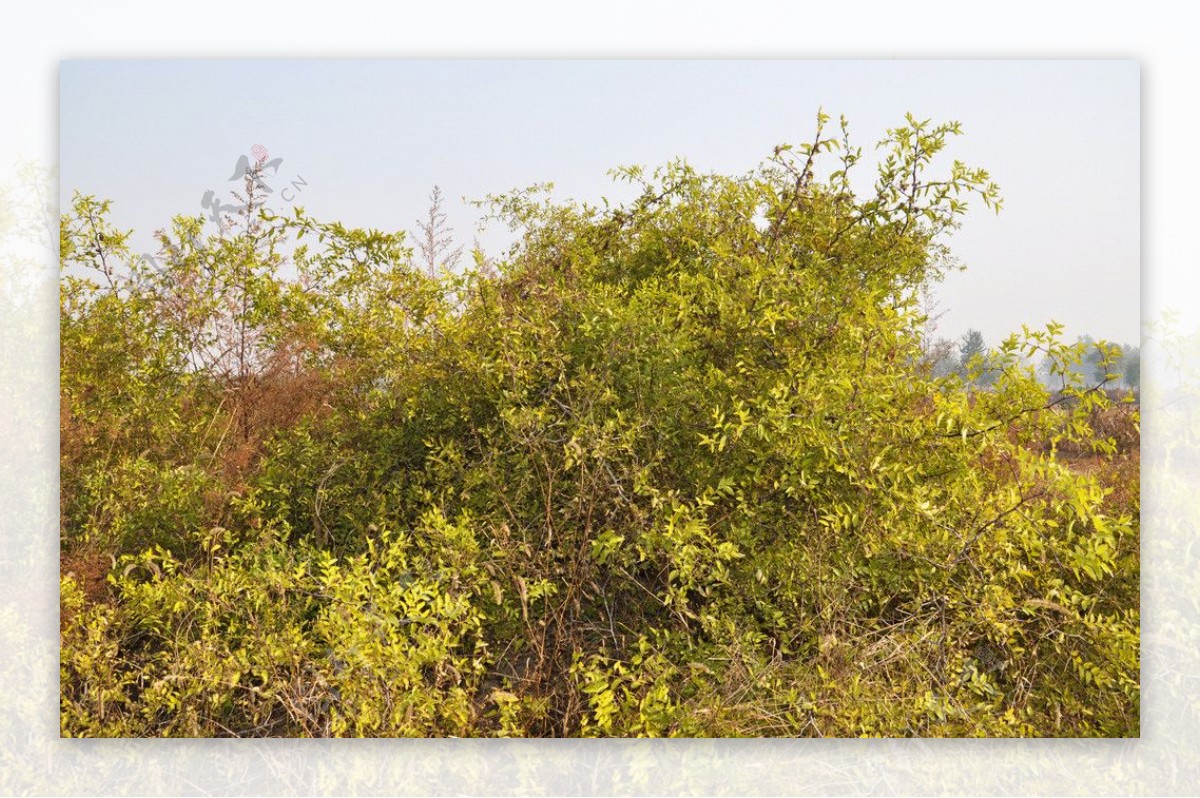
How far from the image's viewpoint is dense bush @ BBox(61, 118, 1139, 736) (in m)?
2.63

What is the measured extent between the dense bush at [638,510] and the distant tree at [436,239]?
7cm

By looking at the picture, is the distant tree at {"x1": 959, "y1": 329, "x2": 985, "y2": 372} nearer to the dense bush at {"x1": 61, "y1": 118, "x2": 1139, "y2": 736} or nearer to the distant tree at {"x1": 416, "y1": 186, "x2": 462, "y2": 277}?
the dense bush at {"x1": 61, "y1": 118, "x2": 1139, "y2": 736}

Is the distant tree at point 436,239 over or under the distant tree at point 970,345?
over

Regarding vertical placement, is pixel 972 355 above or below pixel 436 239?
below

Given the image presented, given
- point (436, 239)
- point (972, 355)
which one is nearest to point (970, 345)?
point (972, 355)

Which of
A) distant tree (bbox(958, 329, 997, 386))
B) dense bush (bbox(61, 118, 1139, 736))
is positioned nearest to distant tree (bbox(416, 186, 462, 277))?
dense bush (bbox(61, 118, 1139, 736))

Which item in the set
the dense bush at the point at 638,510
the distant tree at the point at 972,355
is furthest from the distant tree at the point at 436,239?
the distant tree at the point at 972,355

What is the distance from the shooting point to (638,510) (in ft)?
8.68

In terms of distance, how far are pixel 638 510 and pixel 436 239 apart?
1.09 meters

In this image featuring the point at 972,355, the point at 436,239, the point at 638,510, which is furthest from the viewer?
the point at 436,239

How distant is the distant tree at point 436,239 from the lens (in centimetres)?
287

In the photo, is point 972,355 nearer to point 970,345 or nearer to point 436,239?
point 970,345

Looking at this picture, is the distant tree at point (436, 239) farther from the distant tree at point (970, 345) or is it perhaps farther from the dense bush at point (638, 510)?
the distant tree at point (970, 345)

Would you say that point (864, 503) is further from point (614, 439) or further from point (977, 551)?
point (614, 439)
